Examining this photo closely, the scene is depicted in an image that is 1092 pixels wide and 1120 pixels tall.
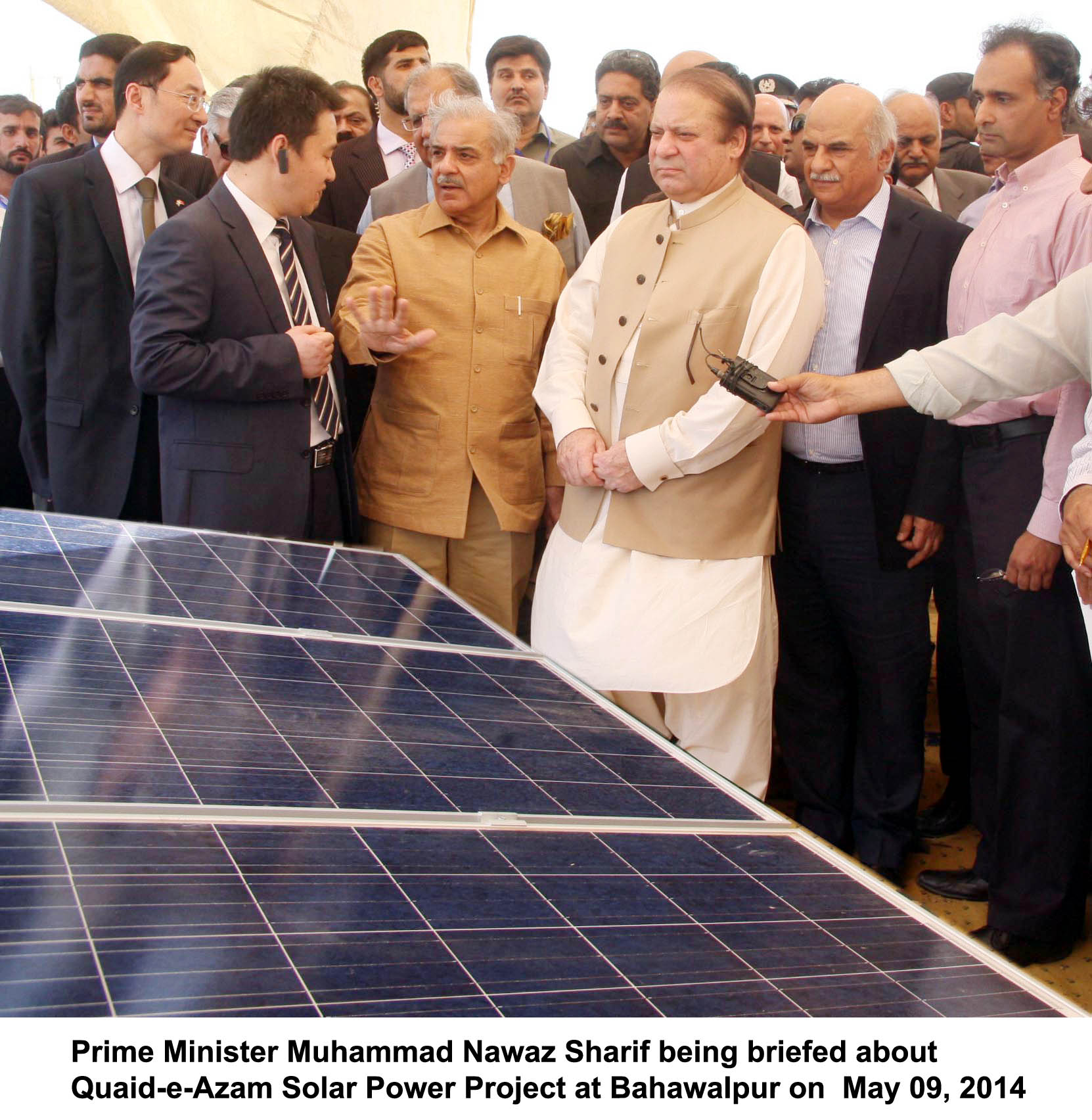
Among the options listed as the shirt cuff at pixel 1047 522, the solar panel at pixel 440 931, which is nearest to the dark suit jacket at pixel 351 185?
the shirt cuff at pixel 1047 522

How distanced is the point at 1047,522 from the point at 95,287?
10.0 feet

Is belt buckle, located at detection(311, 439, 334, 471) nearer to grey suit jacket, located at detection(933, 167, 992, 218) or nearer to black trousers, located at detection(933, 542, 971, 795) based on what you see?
black trousers, located at detection(933, 542, 971, 795)

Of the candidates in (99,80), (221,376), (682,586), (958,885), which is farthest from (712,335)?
(99,80)

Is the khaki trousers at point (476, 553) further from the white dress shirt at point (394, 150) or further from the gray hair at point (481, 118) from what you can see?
the white dress shirt at point (394, 150)

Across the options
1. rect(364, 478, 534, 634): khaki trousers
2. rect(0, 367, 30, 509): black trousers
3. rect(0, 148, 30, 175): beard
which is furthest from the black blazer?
rect(0, 148, 30, 175): beard

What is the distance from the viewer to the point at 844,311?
396 cm

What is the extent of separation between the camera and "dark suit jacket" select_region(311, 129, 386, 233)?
213 inches

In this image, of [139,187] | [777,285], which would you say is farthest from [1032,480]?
[139,187]

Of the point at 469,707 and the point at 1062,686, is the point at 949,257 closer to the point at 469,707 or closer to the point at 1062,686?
the point at 1062,686

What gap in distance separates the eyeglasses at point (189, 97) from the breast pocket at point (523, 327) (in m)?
1.25

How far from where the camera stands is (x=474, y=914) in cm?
133

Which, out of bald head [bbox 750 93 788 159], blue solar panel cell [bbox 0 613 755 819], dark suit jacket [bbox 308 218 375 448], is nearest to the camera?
blue solar panel cell [bbox 0 613 755 819]

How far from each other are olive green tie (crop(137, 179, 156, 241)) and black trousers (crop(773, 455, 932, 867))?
227 cm

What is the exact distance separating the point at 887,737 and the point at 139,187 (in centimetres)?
309
